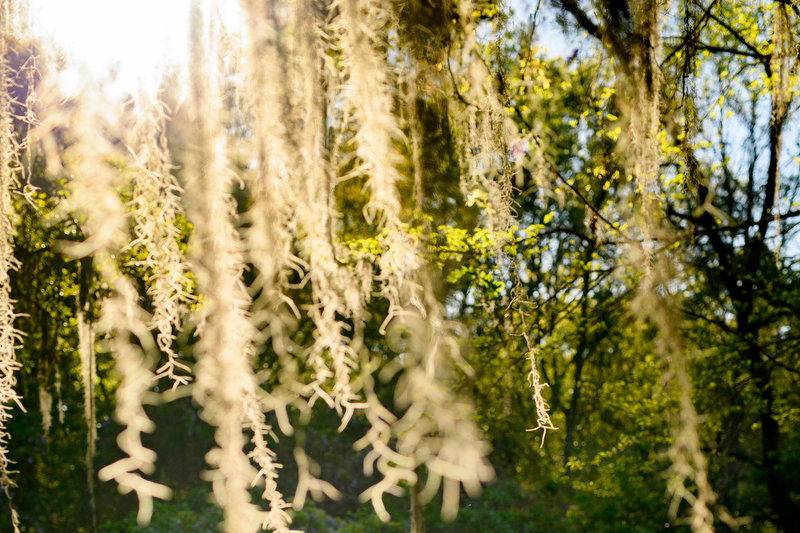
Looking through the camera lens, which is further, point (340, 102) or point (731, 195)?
point (731, 195)

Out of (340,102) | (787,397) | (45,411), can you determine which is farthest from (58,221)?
(787,397)

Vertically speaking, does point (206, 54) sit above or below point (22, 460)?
above

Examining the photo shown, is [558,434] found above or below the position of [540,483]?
above

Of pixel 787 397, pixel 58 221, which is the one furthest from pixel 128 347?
pixel 787 397

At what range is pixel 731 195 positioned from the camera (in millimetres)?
5750

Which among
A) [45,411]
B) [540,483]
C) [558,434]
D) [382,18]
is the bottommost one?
[540,483]

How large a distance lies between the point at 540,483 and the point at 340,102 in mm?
9707

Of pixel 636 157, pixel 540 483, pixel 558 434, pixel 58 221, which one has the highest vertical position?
pixel 58 221

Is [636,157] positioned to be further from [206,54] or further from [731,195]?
[731,195]

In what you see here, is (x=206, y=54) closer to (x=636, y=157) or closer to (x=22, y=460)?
(x=636, y=157)

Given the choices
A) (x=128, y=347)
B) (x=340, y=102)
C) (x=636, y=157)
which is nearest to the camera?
(x=128, y=347)

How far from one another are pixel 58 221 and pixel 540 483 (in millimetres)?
8226

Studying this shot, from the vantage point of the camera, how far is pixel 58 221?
17.3 feet

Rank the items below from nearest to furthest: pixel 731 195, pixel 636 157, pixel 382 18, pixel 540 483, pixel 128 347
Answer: pixel 128 347
pixel 382 18
pixel 636 157
pixel 731 195
pixel 540 483
